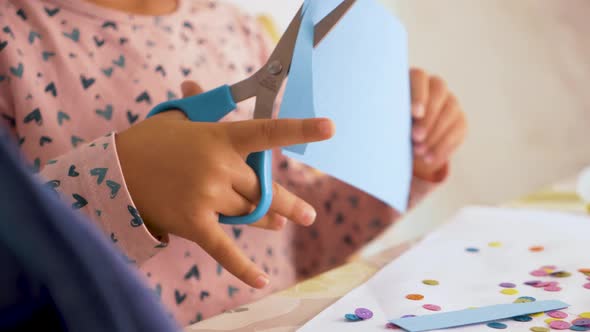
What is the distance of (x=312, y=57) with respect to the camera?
0.38 m

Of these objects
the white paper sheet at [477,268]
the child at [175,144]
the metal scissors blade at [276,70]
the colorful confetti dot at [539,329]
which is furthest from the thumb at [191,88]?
the colorful confetti dot at [539,329]

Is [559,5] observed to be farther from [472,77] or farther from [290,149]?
[290,149]

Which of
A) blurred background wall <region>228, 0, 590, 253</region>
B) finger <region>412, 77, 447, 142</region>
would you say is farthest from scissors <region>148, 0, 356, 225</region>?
blurred background wall <region>228, 0, 590, 253</region>

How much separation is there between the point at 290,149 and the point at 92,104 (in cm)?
24

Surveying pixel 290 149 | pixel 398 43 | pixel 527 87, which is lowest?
pixel 290 149

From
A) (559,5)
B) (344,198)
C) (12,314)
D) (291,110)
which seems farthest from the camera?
(559,5)

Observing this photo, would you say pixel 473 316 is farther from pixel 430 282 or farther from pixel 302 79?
pixel 302 79

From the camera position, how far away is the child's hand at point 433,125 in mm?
573

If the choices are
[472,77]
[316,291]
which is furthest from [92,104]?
[472,77]

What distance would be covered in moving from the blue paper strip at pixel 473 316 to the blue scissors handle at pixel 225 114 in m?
0.11

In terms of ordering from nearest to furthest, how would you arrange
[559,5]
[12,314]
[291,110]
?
[12,314]
[291,110]
[559,5]

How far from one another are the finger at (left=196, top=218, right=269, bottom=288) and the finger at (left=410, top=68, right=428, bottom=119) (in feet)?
0.90

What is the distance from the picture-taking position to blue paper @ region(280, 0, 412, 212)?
0.41 m

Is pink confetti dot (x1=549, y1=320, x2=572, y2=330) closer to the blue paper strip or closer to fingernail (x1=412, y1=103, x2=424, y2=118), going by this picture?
the blue paper strip
